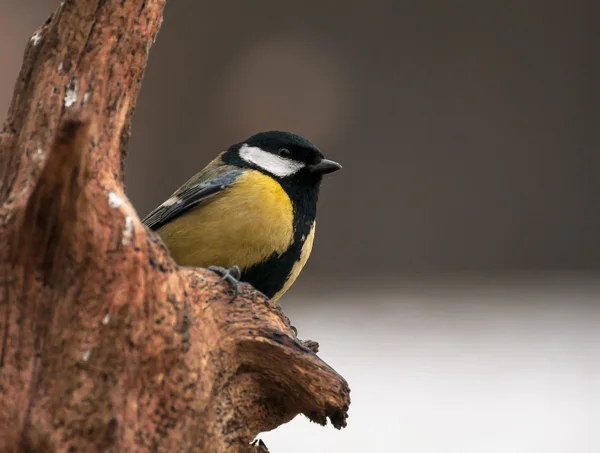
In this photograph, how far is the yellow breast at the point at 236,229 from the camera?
6.69ft

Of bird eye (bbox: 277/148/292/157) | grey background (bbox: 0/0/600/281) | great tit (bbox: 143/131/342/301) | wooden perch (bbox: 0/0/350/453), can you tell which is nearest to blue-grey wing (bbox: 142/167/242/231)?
great tit (bbox: 143/131/342/301)

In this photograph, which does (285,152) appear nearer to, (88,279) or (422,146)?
(88,279)

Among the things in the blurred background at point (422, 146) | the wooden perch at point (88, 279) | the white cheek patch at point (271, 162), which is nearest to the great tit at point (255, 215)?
the white cheek patch at point (271, 162)

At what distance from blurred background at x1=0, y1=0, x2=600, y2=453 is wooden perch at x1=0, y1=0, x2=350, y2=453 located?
6.94 ft

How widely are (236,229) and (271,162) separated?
296mm

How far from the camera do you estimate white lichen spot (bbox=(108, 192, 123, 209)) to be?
4.29 ft

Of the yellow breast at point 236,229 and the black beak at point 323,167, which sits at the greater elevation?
the black beak at point 323,167

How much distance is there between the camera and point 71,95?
52.9 inches

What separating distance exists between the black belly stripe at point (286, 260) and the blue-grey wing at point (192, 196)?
14cm

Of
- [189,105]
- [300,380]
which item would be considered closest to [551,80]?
[189,105]

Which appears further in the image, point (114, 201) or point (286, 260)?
point (286, 260)

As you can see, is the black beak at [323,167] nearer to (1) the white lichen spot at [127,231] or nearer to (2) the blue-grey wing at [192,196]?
(2) the blue-grey wing at [192,196]

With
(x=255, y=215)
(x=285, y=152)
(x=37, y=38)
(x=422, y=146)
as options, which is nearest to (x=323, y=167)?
(x=285, y=152)

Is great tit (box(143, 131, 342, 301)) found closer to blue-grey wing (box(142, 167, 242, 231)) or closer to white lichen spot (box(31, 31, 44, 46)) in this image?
blue-grey wing (box(142, 167, 242, 231))
